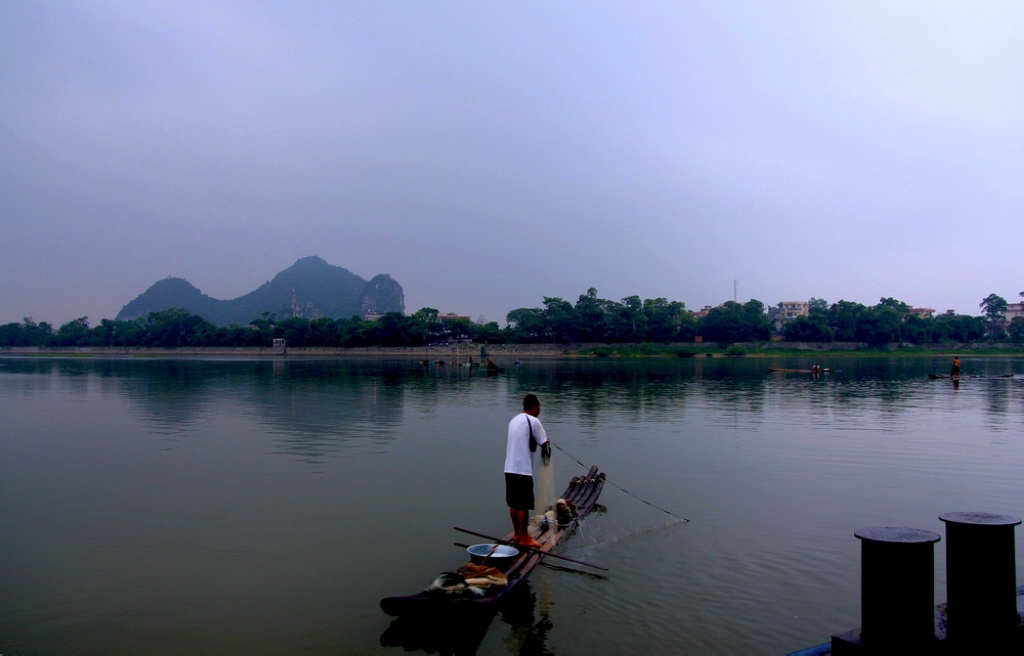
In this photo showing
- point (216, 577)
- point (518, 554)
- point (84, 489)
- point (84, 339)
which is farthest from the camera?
point (84, 339)

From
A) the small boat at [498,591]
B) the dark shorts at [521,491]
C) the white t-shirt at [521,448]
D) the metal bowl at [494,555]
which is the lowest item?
the small boat at [498,591]

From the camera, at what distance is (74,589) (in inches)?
300

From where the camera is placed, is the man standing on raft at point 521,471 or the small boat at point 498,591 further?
the man standing on raft at point 521,471

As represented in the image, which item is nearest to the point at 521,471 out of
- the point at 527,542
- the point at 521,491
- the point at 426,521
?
the point at 521,491

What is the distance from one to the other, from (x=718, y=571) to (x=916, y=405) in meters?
23.0

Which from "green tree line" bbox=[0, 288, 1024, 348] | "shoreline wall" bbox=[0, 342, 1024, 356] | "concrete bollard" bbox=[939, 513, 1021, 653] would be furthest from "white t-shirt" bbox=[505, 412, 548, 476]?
"green tree line" bbox=[0, 288, 1024, 348]

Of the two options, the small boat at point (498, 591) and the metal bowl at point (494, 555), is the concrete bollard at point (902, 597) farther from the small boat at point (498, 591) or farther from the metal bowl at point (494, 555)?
the metal bowl at point (494, 555)

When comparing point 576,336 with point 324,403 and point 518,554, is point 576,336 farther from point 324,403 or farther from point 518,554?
point 518,554

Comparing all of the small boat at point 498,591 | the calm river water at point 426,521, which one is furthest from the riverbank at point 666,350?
the small boat at point 498,591

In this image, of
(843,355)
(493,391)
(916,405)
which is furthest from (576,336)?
(916,405)

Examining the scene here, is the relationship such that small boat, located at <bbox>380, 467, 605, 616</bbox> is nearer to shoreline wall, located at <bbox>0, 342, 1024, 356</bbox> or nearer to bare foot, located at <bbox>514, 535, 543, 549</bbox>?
bare foot, located at <bbox>514, 535, 543, 549</bbox>

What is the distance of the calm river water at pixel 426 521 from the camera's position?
21.7ft

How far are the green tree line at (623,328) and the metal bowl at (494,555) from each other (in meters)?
107

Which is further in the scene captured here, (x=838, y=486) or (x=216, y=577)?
(x=838, y=486)
